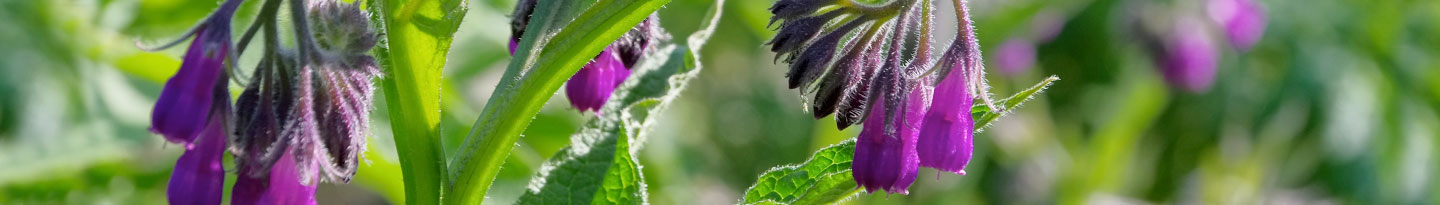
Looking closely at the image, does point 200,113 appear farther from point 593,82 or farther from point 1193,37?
point 1193,37

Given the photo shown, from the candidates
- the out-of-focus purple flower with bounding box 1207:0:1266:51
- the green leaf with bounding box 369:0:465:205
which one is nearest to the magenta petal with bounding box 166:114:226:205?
the green leaf with bounding box 369:0:465:205

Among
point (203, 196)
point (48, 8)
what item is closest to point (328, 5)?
point (203, 196)

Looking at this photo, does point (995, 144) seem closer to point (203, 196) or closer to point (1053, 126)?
point (1053, 126)

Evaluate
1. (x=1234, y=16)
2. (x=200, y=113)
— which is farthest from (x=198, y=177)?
(x=1234, y=16)

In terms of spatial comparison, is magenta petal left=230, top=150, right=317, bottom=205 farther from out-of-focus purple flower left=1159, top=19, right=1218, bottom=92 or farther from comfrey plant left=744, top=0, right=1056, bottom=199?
out-of-focus purple flower left=1159, top=19, right=1218, bottom=92

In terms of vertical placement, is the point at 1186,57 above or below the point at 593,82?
above

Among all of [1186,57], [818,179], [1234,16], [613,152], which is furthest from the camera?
[1234,16]
